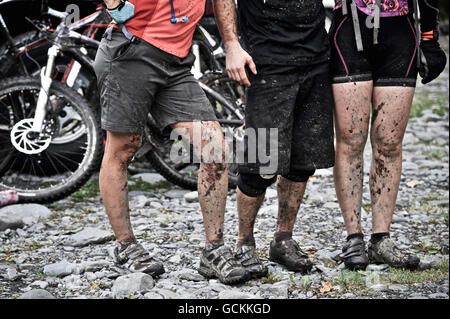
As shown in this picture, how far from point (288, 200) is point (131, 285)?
106 centimetres

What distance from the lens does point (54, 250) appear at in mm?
4348

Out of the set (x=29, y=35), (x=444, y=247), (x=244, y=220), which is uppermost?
(x=29, y=35)

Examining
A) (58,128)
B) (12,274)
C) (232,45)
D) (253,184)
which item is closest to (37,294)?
(12,274)

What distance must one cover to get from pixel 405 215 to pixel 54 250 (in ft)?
9.18

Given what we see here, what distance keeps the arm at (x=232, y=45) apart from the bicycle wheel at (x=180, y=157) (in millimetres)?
2131

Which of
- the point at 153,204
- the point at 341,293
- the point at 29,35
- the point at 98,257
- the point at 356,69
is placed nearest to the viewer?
the point at 341,293

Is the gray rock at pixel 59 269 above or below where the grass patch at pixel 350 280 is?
above

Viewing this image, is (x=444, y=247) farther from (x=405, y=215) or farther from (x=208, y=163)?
(x=208, y=163)

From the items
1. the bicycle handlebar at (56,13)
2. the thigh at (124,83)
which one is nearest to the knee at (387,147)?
the thigh at (124,83)

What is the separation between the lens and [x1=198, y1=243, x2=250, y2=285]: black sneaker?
135 inches

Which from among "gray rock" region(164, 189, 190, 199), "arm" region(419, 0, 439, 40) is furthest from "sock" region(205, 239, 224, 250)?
"gray rock" region(164, 189, 190, 199)

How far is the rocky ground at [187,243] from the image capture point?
3.42 metres

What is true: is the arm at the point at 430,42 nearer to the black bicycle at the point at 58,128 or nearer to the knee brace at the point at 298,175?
the knee brace at the point at 298,175

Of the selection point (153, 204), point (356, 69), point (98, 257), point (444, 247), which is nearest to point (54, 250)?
point (98, 257)
